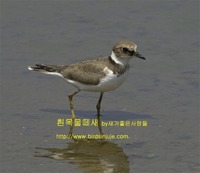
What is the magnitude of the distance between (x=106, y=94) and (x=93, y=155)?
301 centimetres

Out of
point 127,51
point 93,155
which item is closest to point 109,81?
point 127,51

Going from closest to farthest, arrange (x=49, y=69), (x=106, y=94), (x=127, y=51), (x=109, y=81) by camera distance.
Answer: (x=109, y=81)
(x=127, y=51)
(x=49, y=69)
(x=106, y=94)

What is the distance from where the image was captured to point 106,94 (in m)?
14.6

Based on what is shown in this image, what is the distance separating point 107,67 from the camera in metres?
12.9

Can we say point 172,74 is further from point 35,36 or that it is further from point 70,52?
point 35,36

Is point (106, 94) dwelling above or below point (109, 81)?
below

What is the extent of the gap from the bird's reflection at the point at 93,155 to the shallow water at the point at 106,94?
2cm

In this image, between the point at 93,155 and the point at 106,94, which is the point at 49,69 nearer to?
the point at 106,94

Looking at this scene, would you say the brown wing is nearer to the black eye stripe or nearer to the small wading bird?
the small wading bird

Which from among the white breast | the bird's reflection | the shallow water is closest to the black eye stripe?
the white breast

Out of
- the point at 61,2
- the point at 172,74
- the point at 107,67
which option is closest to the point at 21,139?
the point at 107,67

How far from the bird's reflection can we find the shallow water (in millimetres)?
17

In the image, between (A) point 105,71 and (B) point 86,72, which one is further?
(B) point 86,72

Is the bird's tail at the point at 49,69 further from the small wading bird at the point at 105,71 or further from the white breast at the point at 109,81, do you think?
the white breast at the point at 109,81
